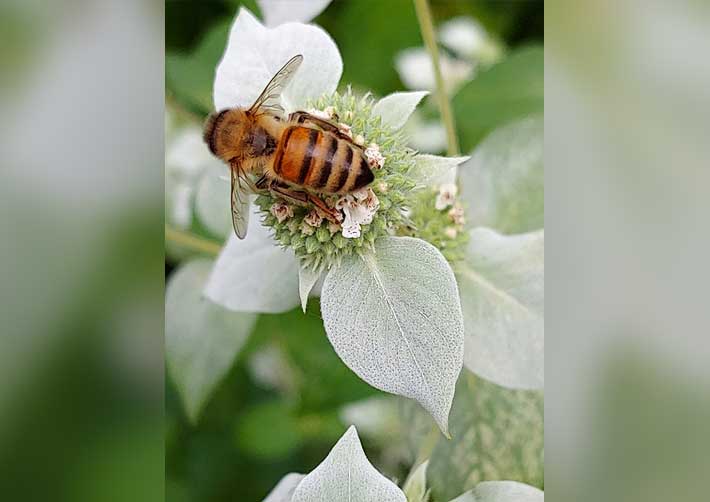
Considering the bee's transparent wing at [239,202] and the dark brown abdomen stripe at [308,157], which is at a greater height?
the dark brown abdomen stripe at [308,157]

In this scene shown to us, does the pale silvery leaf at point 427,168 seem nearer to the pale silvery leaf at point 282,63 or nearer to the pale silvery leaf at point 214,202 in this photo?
the pale silvery leaf at point 282,63

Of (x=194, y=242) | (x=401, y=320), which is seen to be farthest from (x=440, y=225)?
(x=194, y=242)

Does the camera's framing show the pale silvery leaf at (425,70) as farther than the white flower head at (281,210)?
Yes

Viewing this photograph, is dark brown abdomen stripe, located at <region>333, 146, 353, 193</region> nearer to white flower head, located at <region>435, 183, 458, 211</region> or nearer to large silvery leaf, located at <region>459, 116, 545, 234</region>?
white flower head, located at <region>435, 183, 458, 211</region>

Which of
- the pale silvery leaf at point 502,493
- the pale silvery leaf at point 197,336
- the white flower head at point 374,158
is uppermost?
the white flower head at point 374,158

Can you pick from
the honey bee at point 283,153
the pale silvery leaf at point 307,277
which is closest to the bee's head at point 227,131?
the honey bee at point 283,153

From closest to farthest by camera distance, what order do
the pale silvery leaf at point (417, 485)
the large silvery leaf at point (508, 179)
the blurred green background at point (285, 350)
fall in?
the pale silvery leaf at point (417, 485)
the large silvery leaf at point (508, 179)
the blurred green background at point (285, 350)
